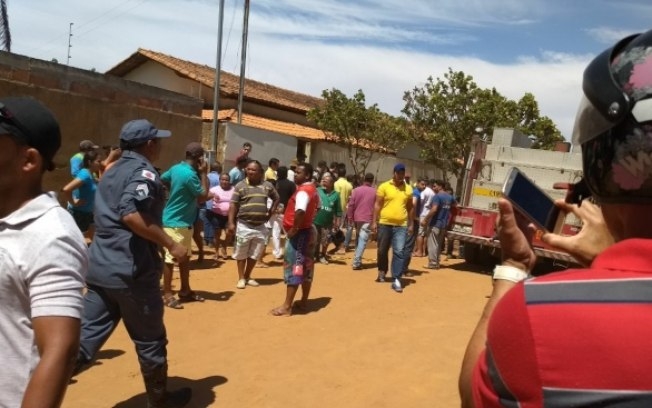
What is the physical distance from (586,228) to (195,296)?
611cm

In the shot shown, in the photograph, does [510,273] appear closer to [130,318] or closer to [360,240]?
[130,318]

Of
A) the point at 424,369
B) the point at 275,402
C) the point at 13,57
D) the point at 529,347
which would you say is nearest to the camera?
the point at 529,347

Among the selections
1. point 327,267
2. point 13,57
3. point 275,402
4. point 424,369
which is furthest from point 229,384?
point 13,57

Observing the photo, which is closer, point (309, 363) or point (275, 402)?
point (275, 402)

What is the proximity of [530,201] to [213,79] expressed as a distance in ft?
71.0

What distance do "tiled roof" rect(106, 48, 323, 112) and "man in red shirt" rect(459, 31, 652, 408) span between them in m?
20.5

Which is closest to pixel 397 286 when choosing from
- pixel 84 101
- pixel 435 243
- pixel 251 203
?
pixel 251 203

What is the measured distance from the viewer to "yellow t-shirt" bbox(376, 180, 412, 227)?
845 centimetres

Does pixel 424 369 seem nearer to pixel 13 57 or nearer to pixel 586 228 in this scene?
pixel 586 228

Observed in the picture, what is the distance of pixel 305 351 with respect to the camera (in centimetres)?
534

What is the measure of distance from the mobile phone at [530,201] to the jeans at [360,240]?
333 inches

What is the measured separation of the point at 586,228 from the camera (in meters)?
1.31

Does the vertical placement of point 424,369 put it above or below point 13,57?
below

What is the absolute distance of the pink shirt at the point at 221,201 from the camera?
9.66 meters
